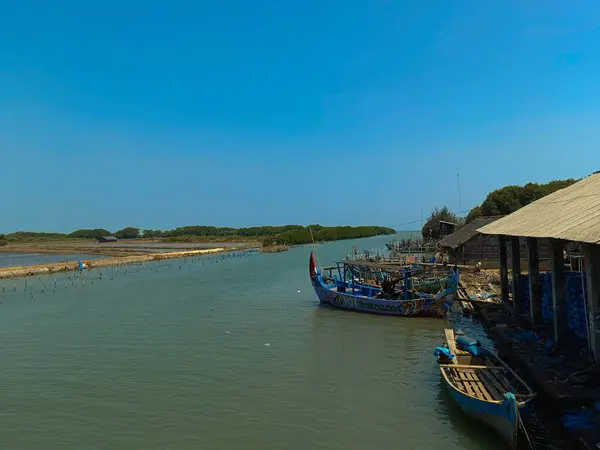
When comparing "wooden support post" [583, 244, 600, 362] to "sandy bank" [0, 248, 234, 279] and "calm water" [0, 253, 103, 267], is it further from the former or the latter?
"calm water" [0, 253, 103, 267]

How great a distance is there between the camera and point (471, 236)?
32.5 meters

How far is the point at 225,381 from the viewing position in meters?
13.9

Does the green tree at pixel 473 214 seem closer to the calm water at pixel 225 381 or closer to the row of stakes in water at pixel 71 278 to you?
the row of stakes in water at pixel 71 278

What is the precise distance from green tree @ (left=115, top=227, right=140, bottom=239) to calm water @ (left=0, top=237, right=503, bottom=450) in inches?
Result: 6667

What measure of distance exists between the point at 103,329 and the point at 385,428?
16494mm

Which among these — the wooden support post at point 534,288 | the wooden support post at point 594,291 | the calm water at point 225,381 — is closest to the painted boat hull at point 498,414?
the calm water at point 225,381

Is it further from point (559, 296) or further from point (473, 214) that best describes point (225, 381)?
point (473, 214)

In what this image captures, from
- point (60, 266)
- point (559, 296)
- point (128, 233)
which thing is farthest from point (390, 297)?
point (128, 233)

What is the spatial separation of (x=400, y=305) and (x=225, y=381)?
35.8 ft

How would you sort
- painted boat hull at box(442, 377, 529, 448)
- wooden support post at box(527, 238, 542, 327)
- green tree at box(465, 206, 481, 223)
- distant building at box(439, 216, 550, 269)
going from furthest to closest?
green tree at box(465, 206, 481, 223), distant building at box(439, 216, 550, 269), wooden support post at box(527, 238, 542, 327), painted boat hull at box(442, 377, 529, 448)

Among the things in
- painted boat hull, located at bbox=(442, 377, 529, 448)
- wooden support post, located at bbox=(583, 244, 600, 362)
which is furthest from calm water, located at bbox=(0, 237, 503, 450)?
wooden support post, located at bbox=(583, 244, 600, 362)

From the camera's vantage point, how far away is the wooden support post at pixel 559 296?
1237cm

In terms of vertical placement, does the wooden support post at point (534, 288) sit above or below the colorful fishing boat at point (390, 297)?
above

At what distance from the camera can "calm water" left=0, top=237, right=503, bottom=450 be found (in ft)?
33.9
